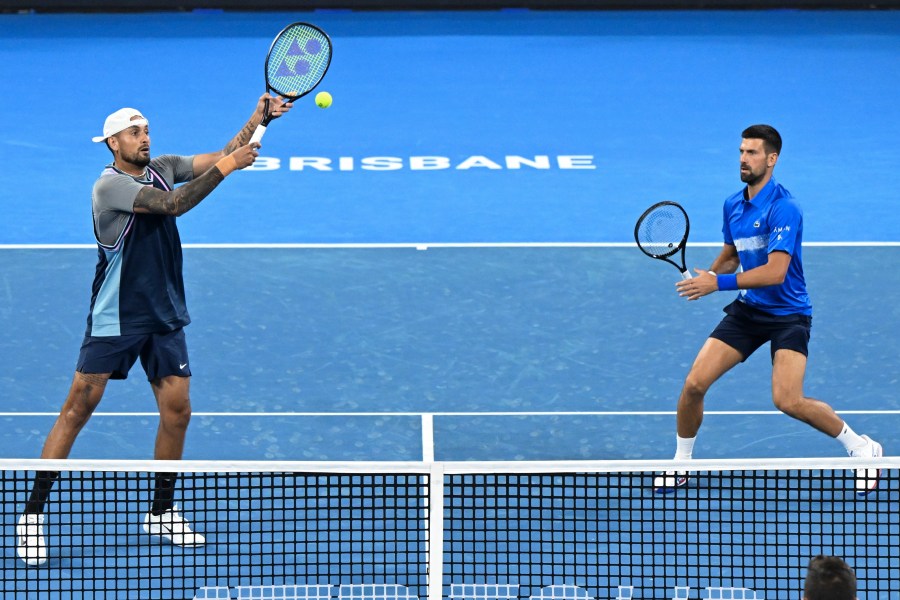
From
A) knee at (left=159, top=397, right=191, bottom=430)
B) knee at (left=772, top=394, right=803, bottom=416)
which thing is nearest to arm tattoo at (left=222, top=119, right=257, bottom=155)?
knee at (left=159, top=397, right=191, bottom=430)

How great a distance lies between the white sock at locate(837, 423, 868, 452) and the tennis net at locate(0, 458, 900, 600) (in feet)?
0.97

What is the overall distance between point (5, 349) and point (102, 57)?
10.1 m

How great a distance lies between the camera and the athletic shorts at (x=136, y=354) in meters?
7.30

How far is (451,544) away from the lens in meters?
6.23

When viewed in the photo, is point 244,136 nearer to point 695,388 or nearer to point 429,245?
point 695,388

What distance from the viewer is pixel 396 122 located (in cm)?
1706

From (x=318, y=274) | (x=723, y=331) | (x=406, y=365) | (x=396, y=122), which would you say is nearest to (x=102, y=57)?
(x=396, y=122)

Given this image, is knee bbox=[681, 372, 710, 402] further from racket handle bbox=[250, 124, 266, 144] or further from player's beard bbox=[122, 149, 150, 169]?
player's beard bbox=[122, 149, 150, 169]

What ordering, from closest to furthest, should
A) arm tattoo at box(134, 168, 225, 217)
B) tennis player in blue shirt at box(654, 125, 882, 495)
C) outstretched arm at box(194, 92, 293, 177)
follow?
1. arm tattoo at box(134, 168, 225, 217)
2. outstretched arm at box(194, 92, 293, 177)
3. tennis player in blue shirt at box(654, 125, 882, 495)

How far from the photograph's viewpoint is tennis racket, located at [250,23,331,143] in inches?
321

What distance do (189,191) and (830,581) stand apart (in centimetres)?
398

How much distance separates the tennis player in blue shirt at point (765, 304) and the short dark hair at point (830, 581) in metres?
3.77

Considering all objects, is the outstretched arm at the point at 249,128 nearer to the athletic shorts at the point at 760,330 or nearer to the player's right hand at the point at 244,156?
the player's right hand at the point at 244,156

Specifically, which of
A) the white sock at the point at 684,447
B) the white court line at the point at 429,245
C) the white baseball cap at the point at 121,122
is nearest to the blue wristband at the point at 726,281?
the white sock at the point at 684,447
